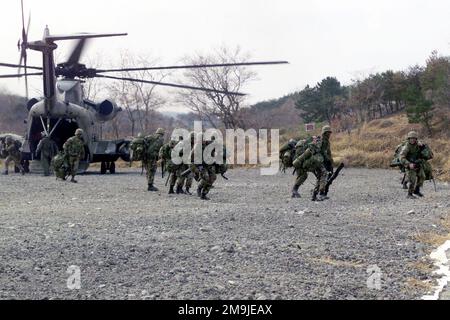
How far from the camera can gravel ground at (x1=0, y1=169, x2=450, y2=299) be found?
5.62 meters

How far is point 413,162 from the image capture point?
14.8 meters

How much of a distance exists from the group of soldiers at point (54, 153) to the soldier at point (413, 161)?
9.05 m

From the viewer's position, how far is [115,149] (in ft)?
86.1

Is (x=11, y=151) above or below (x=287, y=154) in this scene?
above

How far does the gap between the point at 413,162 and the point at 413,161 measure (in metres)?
0.05

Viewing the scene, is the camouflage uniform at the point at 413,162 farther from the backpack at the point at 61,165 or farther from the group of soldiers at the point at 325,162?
the backpack at the point at 61,165

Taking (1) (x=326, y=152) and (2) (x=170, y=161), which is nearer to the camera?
(1) (x=326, y=152)

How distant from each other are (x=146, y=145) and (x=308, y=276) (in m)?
11.7

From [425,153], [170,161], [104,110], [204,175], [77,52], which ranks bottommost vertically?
[204,175]

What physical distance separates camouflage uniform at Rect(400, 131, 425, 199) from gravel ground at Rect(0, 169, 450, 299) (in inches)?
40.9

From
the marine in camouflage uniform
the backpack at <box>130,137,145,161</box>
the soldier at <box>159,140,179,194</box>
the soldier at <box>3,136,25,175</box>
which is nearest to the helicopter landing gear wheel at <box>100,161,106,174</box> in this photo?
the soldier at <box>3,136,25,175</box>

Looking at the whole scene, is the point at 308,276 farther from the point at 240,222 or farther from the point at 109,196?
the point at 109,196

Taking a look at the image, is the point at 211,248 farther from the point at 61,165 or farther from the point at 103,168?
the point at 103,168

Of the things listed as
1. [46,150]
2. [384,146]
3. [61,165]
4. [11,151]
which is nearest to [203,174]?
[61,165]
